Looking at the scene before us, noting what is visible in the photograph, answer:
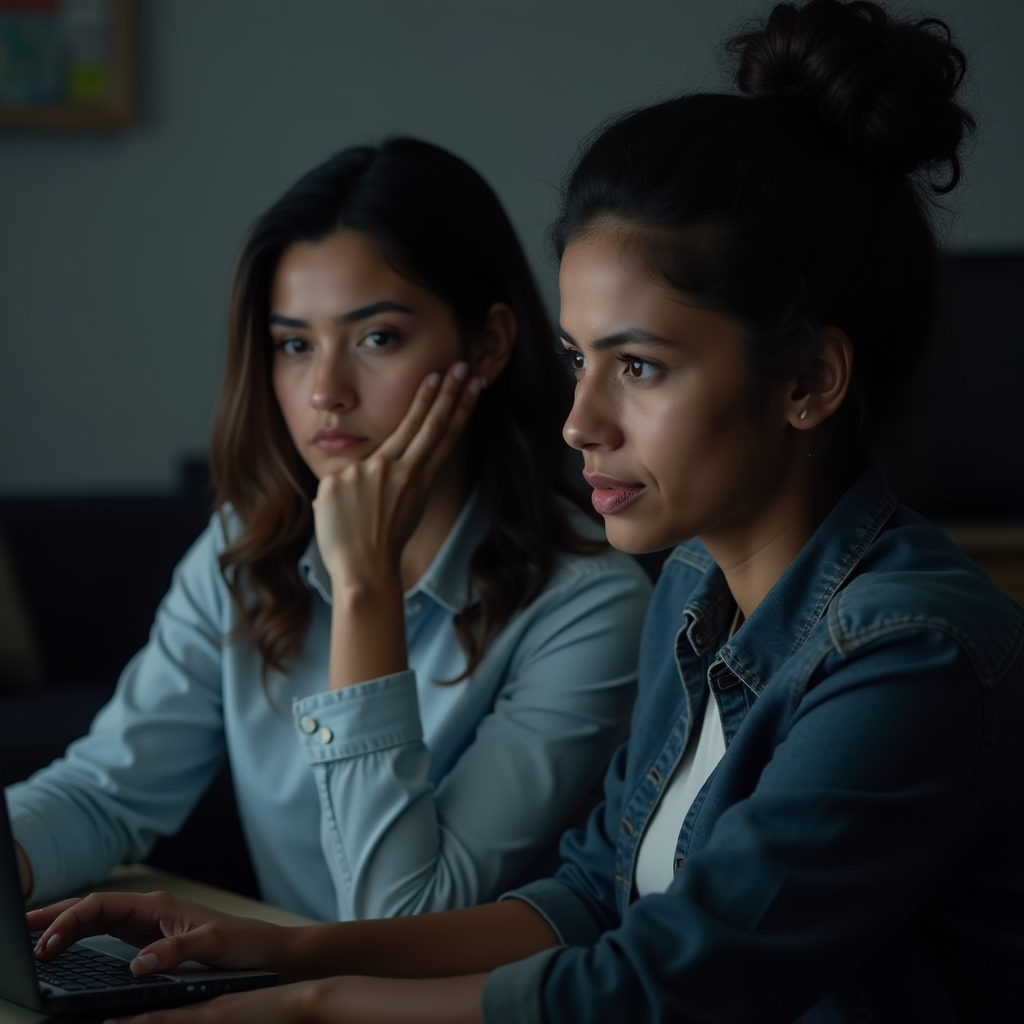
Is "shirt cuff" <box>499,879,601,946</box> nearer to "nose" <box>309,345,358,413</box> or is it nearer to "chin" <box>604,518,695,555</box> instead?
"chin" <box>604,518,695,555</box>

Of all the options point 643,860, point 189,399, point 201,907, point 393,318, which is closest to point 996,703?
point 643,860

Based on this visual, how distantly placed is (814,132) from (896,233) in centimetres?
10

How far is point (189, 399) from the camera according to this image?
3.33 meters

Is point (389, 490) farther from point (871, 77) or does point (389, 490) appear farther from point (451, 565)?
point (871, 77)

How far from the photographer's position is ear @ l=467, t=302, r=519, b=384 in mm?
1453

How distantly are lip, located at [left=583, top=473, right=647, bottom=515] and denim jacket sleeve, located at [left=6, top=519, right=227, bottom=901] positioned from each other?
0.61 metres

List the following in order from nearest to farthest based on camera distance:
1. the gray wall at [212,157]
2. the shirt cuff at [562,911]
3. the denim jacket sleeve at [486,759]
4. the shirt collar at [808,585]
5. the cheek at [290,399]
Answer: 1. the shirt collar at [808,585]
2. the shirt cuff at [562,911]
3. the denim jacket sleeve at [486,759]
4. the cheek at [290,399]
5. the gray wall at [212,157]

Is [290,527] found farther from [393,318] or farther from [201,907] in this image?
[201,907]

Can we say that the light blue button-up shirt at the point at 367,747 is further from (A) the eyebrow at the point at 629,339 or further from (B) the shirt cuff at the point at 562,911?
(A) the eyebrow at the point at 629,339

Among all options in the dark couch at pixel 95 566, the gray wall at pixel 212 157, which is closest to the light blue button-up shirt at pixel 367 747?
the dark couch at pixel 95 566

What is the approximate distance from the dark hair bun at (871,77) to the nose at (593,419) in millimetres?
256

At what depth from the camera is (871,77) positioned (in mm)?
929

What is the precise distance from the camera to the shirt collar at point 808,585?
936 mm

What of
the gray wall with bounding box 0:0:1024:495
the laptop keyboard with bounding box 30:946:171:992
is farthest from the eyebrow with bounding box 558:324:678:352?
the gray wall with bounding box 0:0:1024:495
